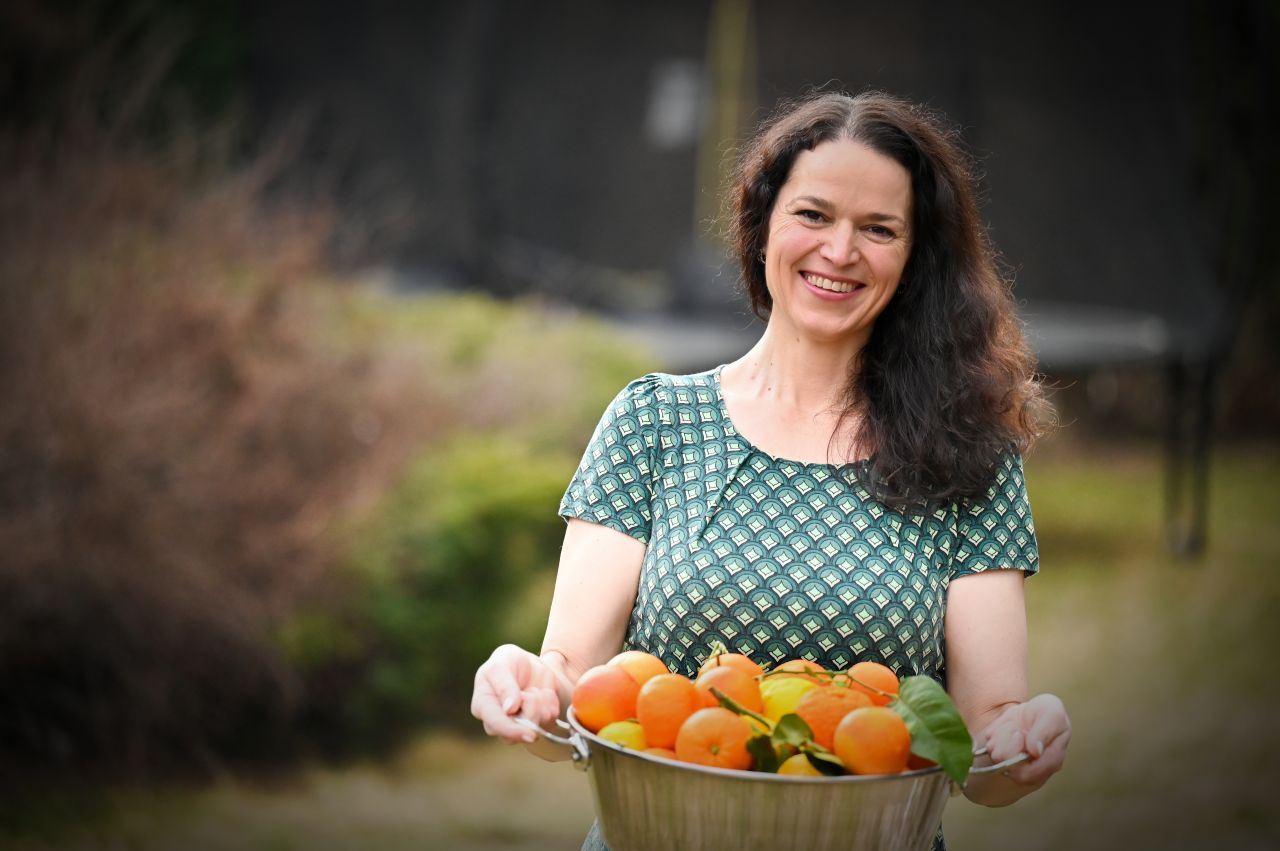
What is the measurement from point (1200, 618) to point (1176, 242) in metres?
2.72

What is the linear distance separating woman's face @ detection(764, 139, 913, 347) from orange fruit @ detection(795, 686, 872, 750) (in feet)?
2.27

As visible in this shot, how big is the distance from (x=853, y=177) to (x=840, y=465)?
431 mm

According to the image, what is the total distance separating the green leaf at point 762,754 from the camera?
5.30 ft

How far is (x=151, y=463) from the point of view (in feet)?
16.3

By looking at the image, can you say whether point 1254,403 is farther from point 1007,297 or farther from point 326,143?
point 1007,297

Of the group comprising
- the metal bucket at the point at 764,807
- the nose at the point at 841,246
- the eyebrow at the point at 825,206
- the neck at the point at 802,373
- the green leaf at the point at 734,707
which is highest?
the eyebrow at the point at 825,206

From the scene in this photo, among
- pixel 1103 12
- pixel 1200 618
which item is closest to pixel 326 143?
pixel 1103 12

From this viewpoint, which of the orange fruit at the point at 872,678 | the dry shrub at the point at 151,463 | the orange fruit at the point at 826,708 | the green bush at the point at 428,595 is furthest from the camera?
the green bush at the point at 428,595

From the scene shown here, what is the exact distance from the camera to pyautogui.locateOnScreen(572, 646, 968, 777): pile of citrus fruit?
1.60m

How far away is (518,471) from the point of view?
582 centimetres

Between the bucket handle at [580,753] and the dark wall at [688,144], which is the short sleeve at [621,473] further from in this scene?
the dark wall at [688,144]

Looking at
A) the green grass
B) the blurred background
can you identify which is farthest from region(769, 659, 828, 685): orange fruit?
the green grass

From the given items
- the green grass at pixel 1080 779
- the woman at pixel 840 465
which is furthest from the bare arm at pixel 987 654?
the green grass at pixel 1080 779

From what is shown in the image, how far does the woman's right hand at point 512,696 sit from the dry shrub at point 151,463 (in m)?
3.21
